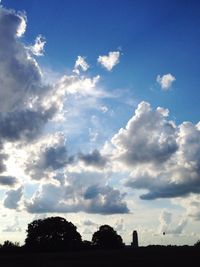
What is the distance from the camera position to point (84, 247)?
120438mm

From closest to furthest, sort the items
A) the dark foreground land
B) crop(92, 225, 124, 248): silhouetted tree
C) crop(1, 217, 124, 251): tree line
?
the dark foreground land
crop(1, 217, 124, 251): tree line
crop(92, 225, 124, 248): silhouetted tree

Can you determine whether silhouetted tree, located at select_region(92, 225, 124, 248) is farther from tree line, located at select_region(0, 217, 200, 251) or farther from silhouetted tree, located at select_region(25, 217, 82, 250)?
silhouetted tree, located at select_region(25, 217, 82, 250)

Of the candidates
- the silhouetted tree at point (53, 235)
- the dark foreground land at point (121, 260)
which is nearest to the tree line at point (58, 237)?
the silhouetted tree at point (53, 235)

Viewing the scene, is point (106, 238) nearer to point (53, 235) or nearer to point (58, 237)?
point (58, 237)

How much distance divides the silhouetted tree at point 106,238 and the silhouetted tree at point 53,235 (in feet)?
27.0

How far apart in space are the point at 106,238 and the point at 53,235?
18780mm

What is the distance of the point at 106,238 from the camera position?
141 meters

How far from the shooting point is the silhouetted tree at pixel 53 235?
13125 cm

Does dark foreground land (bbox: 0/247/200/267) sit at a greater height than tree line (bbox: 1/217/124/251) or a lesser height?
lesser

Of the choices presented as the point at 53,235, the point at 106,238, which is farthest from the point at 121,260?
the point at 106,238

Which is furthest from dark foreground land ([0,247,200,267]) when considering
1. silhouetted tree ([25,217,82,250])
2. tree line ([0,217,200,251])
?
silhouetted tree ([25,217,82,250])

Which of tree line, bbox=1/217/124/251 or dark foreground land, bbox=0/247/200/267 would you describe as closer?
dark foreground land, bbox=0/247/200/267

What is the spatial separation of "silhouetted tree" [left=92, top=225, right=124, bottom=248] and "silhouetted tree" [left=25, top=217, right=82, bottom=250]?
8223 millimetres

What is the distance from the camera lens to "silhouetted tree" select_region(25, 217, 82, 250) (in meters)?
131
